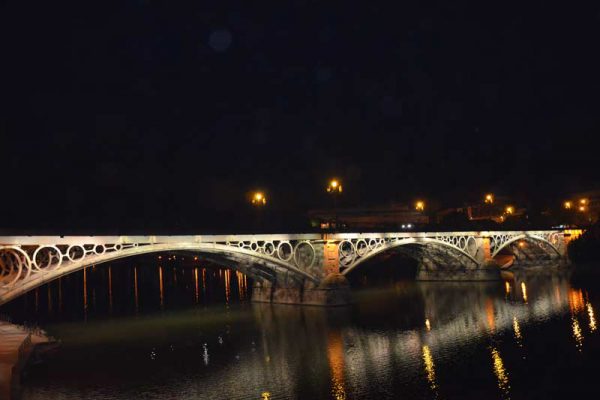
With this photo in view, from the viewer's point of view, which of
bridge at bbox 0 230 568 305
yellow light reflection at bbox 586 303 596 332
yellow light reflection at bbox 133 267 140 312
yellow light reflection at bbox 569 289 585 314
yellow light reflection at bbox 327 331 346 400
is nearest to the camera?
yellow light reflection at bbox 327 331 346 400

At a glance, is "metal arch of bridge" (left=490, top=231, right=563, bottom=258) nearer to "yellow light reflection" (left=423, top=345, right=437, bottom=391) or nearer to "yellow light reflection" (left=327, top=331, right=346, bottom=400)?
"yellow light reflection" (left=327, top=331, right=346, bottom=400)

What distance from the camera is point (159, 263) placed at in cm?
10575

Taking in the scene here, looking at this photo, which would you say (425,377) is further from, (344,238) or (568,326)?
(344,238)

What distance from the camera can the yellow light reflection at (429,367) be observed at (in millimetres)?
19625

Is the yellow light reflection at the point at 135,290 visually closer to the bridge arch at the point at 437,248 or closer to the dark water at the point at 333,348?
the dark water at the point at 333,348

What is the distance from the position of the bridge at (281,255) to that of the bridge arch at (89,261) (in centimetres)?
5

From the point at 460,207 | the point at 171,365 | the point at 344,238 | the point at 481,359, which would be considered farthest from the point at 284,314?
the point at 460,207

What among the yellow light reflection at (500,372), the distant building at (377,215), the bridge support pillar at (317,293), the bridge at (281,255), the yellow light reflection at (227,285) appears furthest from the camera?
the distant building at (377,215)

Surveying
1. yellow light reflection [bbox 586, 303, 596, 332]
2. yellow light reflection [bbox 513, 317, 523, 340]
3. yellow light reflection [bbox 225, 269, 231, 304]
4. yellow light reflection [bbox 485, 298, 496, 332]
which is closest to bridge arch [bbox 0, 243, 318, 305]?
yellow light reflection [bbox 225, 269, 231, 304]

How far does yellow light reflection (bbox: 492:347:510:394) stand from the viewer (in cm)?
1894

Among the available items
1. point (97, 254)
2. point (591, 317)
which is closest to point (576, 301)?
point (591, 317)

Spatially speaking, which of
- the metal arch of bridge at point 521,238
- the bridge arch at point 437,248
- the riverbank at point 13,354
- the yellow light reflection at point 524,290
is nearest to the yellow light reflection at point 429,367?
the riverbank at point 13,354

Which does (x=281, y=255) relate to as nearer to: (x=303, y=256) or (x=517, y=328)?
(x=303, y=256)

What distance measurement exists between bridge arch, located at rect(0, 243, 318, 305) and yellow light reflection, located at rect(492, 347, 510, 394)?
793 inches
